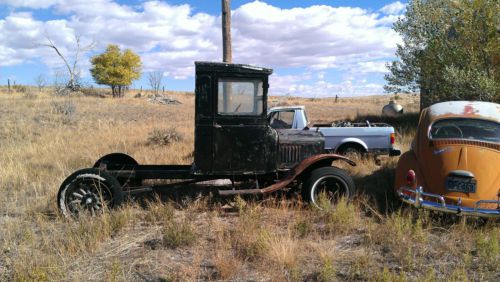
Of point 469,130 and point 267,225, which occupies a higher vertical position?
point 469,130

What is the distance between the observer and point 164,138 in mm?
13555

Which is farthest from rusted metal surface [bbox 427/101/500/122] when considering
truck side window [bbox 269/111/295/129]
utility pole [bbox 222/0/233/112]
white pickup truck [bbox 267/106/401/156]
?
utility pole [bbox 222/0/233/112]

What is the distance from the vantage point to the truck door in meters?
6.11

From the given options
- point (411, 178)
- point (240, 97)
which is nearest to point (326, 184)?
point (411, 178)

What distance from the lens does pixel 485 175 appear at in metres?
5.64

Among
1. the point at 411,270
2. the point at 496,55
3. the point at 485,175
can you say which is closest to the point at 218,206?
the point at 411,270

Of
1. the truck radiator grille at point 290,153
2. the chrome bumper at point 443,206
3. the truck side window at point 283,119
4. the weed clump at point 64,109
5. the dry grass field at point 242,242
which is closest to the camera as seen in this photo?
the dry grass field at point 242,242

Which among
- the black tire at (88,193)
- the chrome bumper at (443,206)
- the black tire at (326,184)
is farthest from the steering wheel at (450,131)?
the black tire at (88,193)

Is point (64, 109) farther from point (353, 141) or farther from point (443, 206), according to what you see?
point (443, 206)

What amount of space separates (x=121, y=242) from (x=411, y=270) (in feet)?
11.4

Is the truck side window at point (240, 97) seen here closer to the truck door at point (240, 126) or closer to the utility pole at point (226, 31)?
the truck door at point (240, 126)

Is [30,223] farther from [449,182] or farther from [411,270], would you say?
[449,182]

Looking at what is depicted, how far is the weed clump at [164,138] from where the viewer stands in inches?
525

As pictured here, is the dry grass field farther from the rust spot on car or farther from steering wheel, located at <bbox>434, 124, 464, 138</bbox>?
the rust spot on car
